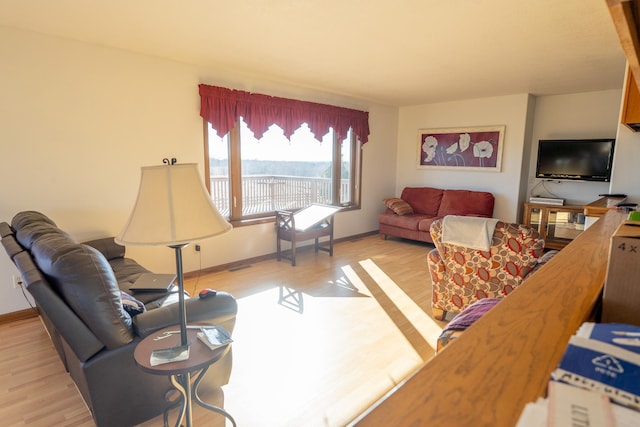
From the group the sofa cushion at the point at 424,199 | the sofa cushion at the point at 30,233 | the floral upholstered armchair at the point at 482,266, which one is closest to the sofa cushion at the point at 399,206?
the sofa cushion at the point at 424,199

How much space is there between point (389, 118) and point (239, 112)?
3.23m

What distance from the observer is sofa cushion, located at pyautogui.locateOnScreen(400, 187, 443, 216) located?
5992 millimetres

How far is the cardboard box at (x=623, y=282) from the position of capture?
825 millimetres

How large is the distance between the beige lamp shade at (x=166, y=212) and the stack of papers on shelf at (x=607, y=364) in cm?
117

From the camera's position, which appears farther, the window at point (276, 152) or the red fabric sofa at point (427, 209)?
the red fabric sofa at point (427, 209)

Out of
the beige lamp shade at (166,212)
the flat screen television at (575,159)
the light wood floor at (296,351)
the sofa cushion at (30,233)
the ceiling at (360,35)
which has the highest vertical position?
the ceiling at (360,35)

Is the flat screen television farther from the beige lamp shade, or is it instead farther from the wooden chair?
the beige lamp shade

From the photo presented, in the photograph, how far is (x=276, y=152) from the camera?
4.95 metres

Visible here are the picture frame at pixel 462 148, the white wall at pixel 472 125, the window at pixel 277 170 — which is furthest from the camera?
the picture frame at pixel 462 148

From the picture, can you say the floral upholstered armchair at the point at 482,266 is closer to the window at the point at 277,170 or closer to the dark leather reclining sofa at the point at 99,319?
the dark leather reclining sofa at the point at 99,319

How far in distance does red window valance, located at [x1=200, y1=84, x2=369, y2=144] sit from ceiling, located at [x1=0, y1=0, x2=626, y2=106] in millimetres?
311

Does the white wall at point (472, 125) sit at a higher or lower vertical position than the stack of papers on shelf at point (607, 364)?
higher

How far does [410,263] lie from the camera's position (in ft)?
15.5

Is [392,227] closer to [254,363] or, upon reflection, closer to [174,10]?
[254,363]
